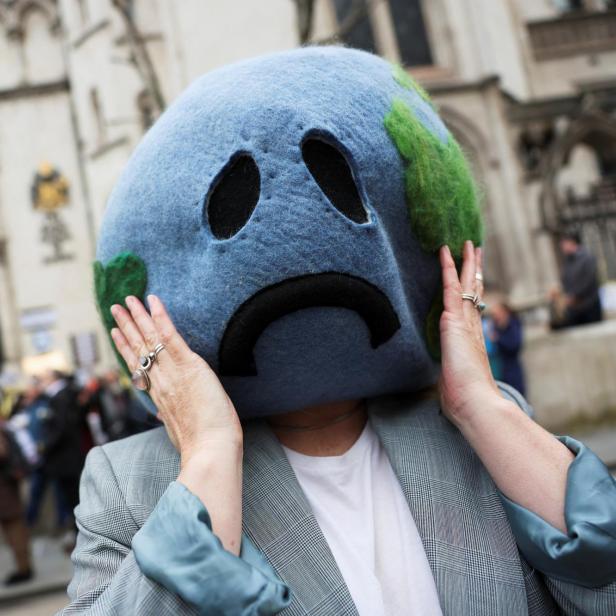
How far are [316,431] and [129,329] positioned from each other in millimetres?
444

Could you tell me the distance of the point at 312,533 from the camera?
4.27 feet

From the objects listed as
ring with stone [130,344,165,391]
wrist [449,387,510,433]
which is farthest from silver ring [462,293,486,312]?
ring with stone [130,344,165,391]

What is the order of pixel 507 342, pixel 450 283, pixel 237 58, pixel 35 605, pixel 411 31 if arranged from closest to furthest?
pixel 450 283
pixel 35 605
pixel 507 342
pixel 237 58
pixel 411 31

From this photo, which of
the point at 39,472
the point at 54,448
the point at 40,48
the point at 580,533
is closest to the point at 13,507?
the point at 54,448

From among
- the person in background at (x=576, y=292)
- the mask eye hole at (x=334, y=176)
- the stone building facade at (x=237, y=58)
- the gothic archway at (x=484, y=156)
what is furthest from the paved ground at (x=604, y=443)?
the gothic archway at (x=484, y=156)

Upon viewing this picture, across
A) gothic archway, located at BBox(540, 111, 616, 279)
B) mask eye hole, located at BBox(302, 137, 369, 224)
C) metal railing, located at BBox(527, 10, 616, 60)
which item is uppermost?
metal railing, located at BBox(527, 10, 616, 60)

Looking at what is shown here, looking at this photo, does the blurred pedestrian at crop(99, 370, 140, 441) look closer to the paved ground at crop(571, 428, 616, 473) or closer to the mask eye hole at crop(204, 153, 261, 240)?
the paved ground at crop(571, 428, 616, 473)

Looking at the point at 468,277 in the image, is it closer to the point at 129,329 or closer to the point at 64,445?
the point at 129,329

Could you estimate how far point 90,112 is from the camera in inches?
692

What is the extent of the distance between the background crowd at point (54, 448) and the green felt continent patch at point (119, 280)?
3.95 meters

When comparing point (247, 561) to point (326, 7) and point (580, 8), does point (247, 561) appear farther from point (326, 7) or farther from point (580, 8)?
point (580, 8)

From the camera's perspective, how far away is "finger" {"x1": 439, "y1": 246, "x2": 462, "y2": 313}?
145cm

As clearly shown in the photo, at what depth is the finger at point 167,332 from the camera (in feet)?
4.34

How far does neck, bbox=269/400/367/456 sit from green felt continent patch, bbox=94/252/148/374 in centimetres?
40
